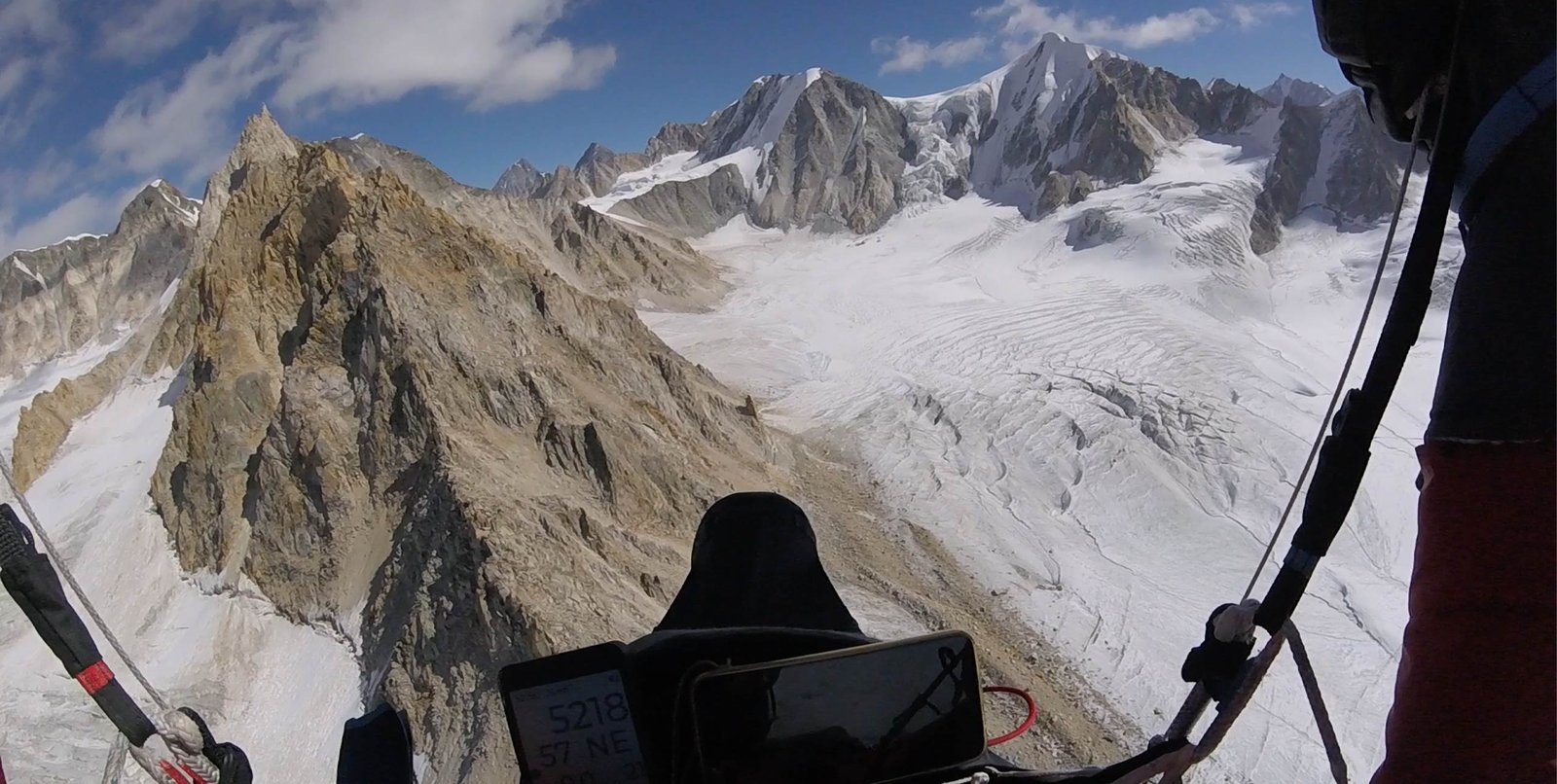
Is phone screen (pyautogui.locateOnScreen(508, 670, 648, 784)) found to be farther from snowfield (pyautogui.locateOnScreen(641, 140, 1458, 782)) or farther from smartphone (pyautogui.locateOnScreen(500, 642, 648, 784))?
snowfield (pyautogui.locateOnScreen(641, 140, 1458, 782))

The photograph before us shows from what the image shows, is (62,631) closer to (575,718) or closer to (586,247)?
(575,718)

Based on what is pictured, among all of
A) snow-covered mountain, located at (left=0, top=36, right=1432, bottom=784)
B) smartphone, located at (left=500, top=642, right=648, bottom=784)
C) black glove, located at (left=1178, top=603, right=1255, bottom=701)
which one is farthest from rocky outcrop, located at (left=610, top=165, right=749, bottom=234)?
black glove, located at (left=1178, top=603, right=1255, bottom=701)

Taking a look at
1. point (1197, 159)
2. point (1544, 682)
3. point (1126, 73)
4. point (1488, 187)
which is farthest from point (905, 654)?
point (1126, 73)

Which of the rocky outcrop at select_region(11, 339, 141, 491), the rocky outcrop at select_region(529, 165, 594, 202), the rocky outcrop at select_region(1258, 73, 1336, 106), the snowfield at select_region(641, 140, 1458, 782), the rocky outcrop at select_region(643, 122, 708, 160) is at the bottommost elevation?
the snowfield at select_region(641, 140, 1458, 782)

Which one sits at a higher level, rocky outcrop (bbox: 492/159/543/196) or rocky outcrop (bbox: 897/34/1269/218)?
rocky outcrop (bbox: 492/159/543/196)

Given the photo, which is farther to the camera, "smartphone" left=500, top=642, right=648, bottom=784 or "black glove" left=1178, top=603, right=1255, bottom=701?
"smartphone" left=500, top=642, right=648, bottom=784

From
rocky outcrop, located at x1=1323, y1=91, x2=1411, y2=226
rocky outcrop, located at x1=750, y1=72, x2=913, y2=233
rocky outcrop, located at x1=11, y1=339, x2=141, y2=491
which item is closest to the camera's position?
rocky outcrop, located at x1=11, y1=339, x2=141, y2=491

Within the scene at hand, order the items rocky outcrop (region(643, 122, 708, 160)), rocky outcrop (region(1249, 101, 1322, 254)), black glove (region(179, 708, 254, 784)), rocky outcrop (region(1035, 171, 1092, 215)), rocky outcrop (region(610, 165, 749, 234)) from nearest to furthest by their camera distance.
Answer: black glove (region(179, 708, 254, 784)) < rocky outcrop (region(1249, 101, 1322, 254)) < rocky outcrop (region(1035, 171, 1092, 215)) < rocky outcrop (region(610, 165, 749, 234)) < rocky outcrop (region(643, 122, 708, 160))

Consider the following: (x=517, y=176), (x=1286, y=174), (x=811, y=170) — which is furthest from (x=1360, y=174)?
(x=517, y=176)

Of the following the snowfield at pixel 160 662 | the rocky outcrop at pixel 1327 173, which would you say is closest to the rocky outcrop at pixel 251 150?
the snowfield at pixel 160 662
